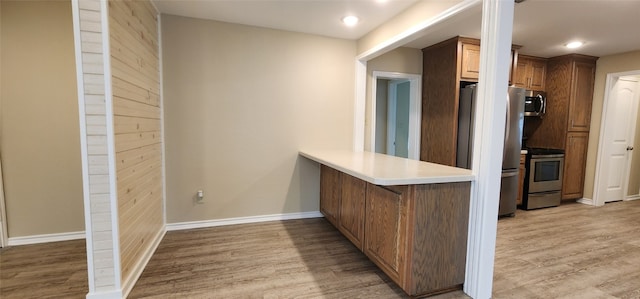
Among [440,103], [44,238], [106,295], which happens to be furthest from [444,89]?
[44,238]

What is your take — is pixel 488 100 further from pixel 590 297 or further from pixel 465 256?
pixel 590 297

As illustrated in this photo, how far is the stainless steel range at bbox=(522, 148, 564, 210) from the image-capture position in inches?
161

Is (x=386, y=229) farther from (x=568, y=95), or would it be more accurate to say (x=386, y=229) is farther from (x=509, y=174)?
(x=568, y=95)

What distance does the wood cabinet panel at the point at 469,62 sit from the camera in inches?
135

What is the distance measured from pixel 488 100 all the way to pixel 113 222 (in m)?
2.56

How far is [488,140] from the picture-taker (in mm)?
1830

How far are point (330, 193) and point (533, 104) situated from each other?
3658mm

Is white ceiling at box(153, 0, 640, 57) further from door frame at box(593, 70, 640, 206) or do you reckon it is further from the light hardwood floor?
the light hardwood floor

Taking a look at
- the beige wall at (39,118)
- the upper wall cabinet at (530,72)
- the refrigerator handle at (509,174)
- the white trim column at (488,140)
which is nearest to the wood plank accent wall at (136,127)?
the beige wall at (39,118)

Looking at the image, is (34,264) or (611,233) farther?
(611,233)

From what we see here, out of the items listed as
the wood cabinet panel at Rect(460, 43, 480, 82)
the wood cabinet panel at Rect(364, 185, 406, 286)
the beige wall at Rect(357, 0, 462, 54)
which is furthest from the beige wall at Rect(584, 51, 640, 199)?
the wood cabinet panel at Rect(364, 185, 406, 286)

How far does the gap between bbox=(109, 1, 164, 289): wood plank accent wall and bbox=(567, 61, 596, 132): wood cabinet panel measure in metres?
5.67

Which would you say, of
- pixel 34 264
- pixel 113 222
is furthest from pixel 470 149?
pixel 34 264

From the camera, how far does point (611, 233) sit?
3.22 m
